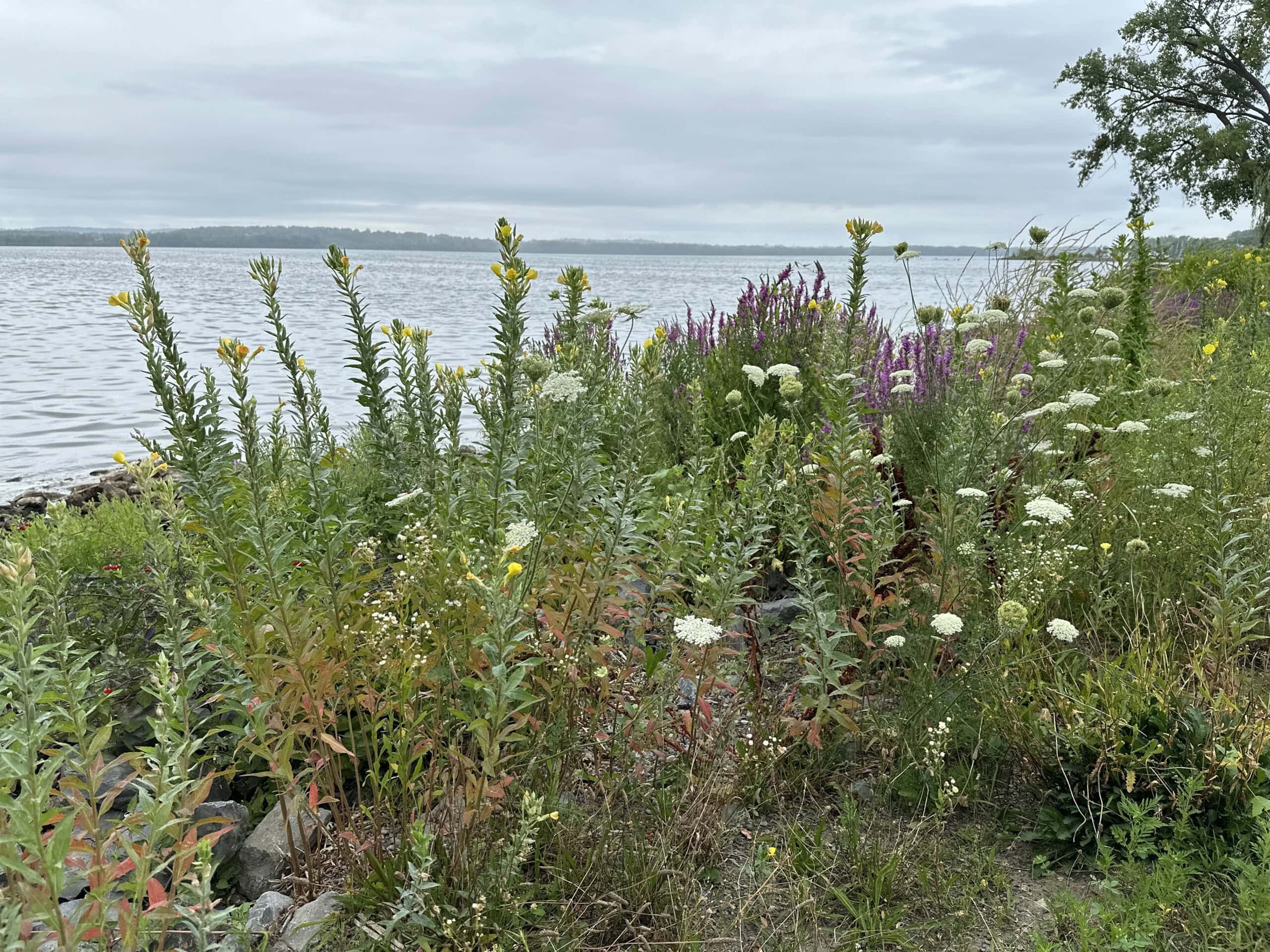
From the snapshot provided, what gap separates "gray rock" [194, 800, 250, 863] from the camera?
253cm

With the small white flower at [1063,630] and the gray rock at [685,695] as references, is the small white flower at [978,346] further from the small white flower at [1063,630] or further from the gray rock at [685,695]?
the gray rock at [685,695]

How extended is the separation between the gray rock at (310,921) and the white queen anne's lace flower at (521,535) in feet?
3.43

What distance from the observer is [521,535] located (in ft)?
7.55

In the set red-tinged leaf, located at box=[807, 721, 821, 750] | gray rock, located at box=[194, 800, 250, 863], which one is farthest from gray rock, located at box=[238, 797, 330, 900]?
red-tinged leaf, located at box=[807, 721, 821, 750]

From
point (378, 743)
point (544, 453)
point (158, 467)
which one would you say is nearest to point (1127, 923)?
point (544, 453)

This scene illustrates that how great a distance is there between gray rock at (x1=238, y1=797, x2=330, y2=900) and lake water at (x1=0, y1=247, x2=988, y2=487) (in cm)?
152

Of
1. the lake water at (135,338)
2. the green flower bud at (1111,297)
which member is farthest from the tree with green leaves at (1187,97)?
the green flower bud at (1111,297)

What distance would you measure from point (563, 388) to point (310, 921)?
65.6 inches

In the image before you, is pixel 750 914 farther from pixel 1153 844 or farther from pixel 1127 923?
pixel 1153 844

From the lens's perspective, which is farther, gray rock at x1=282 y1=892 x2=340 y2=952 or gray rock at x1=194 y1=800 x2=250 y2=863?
gray rock at x1=194 y1=800 x2=250 y2=863

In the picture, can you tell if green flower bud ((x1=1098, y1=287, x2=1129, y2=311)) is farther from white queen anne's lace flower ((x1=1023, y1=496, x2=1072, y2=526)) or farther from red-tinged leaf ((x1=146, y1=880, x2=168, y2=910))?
red-tinged leaf ((x1=146, y1=880, x2=168, y2=910))

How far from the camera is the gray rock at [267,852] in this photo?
2520 mm

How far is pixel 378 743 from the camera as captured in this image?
2.98 metres

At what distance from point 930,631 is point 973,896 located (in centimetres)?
104
